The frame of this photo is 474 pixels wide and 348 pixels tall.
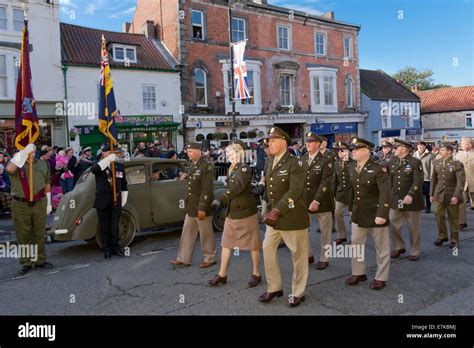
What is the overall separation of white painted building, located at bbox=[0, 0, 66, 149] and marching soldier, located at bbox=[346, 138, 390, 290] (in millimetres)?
16448

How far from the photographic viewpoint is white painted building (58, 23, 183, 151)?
19703mm

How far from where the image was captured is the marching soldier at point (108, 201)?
7297 mm

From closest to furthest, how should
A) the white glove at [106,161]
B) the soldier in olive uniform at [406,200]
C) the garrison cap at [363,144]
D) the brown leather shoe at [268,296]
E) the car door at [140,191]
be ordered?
the brown leather shoe at [268,296]
the garrison cap at [363,144]
the soldier in olive uniform at [406,200]
the white glove at [106,161]
the car door at [140,191]

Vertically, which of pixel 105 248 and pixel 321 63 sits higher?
pixel 321 63

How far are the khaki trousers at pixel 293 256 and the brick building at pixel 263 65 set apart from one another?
18375mm

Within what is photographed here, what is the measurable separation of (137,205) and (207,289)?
3.31 meters

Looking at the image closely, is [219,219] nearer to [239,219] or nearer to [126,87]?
[239,219]

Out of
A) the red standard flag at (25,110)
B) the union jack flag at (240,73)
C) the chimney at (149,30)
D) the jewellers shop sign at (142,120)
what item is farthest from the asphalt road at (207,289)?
the chimney at (149,30)

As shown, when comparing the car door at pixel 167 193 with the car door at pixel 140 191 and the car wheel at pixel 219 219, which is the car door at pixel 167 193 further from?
the car wheel at pixel 219 219

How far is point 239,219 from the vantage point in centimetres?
561

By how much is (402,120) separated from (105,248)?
33.5 meters

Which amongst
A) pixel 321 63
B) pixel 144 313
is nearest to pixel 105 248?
pixel 144 313

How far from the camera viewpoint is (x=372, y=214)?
5648mm
